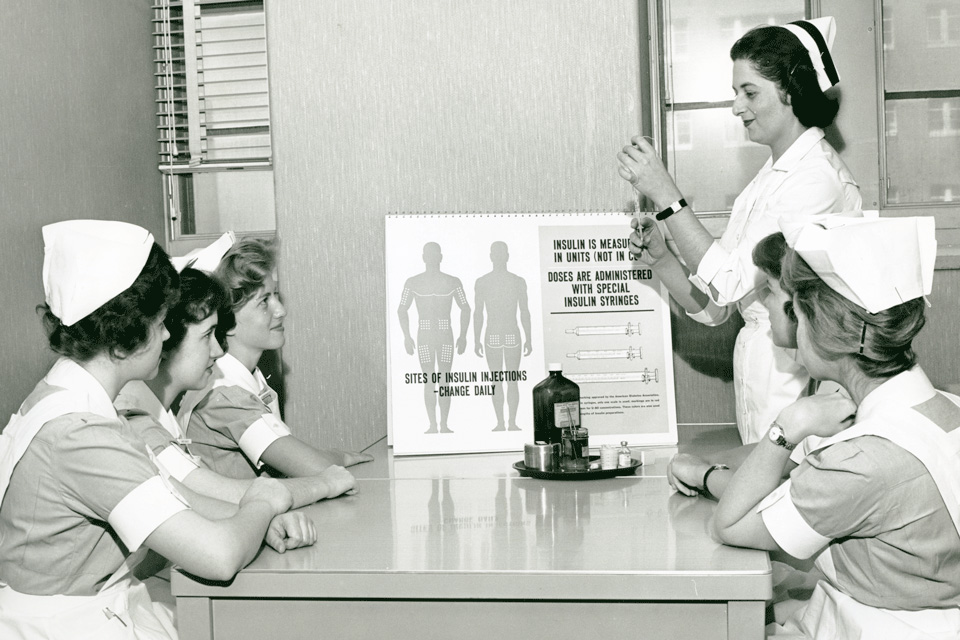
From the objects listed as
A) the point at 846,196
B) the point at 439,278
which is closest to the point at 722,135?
the point at 846,196

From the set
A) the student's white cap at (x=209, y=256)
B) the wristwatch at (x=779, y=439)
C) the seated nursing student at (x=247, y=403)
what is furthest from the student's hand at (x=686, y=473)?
the student's white cap at (x=209, y=256)

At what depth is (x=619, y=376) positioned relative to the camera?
2.37 meters

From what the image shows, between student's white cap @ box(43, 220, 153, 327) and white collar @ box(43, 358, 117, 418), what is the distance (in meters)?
0.08

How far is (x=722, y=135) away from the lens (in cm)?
273

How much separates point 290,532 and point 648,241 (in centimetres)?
119

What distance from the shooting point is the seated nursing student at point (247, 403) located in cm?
212

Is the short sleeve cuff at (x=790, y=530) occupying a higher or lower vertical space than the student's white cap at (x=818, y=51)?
lower

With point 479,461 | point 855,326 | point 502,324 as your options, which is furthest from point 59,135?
point 855,326

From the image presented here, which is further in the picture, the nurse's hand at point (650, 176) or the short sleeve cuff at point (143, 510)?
the nurse's hand at point (650, 176)

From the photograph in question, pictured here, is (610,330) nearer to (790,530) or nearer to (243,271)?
(243,271)

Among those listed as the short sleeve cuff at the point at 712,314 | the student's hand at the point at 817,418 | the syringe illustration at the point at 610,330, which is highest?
the short sleeve cuff at the point at 712,314

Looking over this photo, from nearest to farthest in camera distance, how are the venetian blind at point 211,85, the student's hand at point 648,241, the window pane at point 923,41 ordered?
1. the student's hand at point 648,241
2. the window pane at point 923,41
3. the venetian blind at point 211,85

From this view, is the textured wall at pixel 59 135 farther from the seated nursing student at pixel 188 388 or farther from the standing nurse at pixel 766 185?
the standing nurse at pixel 766 185

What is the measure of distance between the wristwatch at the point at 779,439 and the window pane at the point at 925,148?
147 cm
